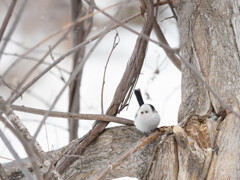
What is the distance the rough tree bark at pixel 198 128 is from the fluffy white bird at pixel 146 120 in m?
0.08

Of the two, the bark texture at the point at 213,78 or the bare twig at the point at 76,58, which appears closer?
the bark texture at the point at 213,78

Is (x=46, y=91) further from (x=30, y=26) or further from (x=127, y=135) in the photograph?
(x=127, y=135)

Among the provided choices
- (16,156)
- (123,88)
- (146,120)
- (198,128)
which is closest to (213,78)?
(198,128)

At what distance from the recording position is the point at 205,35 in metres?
2.25

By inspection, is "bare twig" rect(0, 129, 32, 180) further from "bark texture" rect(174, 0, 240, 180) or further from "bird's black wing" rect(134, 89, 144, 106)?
"bird's black wing" rect(134, 89, 144, 106)

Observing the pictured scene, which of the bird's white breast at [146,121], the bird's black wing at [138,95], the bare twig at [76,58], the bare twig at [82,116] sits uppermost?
the bare twig at [76,58]

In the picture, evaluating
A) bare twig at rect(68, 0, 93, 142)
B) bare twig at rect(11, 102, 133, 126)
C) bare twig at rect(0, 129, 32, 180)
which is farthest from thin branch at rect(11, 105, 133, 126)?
bare twig at rect(68, 0, 93, 142)

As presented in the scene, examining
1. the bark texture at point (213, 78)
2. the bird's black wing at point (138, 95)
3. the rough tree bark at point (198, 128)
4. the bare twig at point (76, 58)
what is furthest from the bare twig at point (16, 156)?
the bare twig at point (76, 58)

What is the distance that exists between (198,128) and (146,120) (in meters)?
0.33

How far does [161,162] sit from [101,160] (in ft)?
1.31

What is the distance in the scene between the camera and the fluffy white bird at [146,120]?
2180 millimetres

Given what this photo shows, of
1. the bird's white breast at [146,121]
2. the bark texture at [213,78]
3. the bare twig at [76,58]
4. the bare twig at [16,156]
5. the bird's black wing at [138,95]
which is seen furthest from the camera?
the bare twig at [76,58]

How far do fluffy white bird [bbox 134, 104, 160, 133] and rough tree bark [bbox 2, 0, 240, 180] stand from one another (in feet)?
0.26

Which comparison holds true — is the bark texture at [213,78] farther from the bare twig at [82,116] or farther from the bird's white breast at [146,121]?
the bare twig at [82,116]
